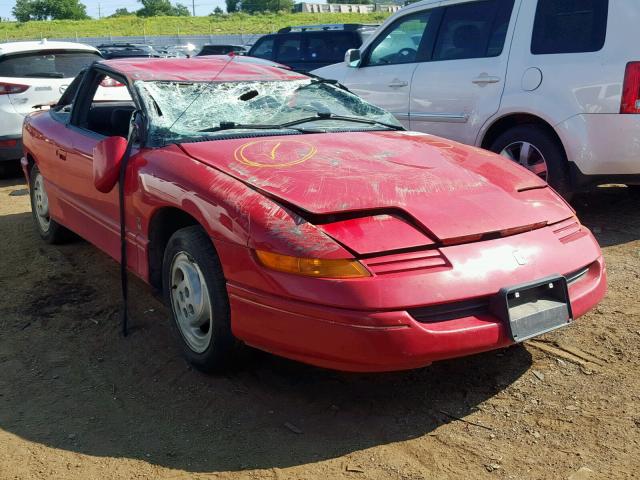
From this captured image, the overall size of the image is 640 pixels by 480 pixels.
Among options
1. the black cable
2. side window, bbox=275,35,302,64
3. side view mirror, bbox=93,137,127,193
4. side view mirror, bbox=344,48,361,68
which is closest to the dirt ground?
the black cable

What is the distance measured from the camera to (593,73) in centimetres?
539

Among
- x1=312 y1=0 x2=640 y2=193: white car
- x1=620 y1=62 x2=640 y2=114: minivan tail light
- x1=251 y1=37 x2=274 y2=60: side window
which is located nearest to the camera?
x1=620 y1=62 x2=640 y2=114: minivan tail light

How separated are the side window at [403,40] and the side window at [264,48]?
265 inches

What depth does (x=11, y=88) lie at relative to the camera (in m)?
8.16

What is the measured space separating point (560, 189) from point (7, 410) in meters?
4.20

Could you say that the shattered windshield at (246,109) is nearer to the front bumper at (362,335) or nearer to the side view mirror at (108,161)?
the side view mirror at (108,161)

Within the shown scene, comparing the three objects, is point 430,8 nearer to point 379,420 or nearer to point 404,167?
point 404,167

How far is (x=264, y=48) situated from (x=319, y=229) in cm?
1167

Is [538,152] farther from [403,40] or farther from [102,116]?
[102,116]

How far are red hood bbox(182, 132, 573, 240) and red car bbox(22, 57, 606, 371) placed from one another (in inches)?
0.4

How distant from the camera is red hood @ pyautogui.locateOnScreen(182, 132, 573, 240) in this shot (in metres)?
3.11

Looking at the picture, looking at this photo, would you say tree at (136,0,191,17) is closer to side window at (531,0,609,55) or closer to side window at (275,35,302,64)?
side window at (275,35,302,64)

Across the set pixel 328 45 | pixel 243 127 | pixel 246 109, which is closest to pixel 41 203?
pixel 246 109

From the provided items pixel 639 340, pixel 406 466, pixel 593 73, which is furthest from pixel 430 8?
pixel 406 466
